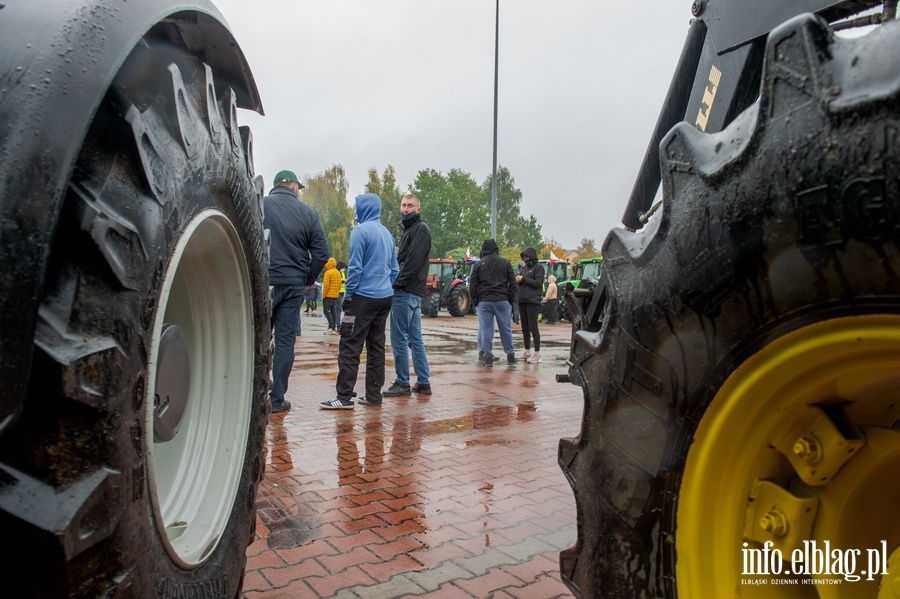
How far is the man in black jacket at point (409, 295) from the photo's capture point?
660 cm

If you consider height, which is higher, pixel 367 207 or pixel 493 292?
pixel 367 207

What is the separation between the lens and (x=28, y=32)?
1.11 metres

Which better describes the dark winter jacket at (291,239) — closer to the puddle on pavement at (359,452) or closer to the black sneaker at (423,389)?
the puddle on pavement at (359,452)

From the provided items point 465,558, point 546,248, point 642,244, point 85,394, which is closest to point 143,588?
point 85,394

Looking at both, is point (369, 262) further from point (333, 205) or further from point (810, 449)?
point (333, 205)

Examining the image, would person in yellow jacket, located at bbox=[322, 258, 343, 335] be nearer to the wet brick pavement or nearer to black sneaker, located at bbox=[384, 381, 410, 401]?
black sneaker, located at bbox=[384, 381, 410, 401]

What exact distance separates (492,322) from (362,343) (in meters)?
3.93

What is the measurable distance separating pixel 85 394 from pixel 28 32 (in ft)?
1.98

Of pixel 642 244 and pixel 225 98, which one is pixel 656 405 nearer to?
pixel 642 244

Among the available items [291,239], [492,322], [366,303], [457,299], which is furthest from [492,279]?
[457,299]

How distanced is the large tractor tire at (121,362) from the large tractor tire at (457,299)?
22303mm

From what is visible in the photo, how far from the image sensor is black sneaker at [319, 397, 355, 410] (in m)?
5.93

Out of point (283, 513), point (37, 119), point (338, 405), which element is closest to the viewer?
point (37, 119)

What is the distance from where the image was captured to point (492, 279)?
31.3ft
